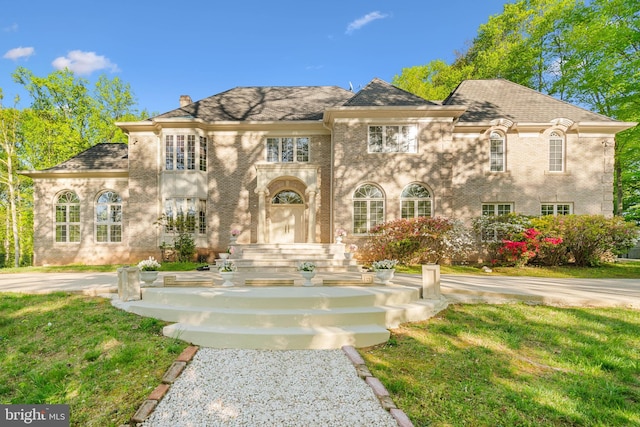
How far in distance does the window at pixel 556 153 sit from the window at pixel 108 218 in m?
21.7

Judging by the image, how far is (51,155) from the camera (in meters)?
21.5

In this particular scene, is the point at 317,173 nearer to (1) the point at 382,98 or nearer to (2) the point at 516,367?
(1) the point at 382,98

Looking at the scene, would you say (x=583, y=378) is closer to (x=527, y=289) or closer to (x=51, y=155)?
(x=527, y=289)

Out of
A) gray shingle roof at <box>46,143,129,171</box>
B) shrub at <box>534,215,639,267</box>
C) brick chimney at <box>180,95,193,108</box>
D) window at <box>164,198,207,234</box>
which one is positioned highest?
brick chimney at <box>180,95,193,108</box>

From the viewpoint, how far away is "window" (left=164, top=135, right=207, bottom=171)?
1334 centimetres

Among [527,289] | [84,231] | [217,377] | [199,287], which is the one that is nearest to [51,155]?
[84,231]

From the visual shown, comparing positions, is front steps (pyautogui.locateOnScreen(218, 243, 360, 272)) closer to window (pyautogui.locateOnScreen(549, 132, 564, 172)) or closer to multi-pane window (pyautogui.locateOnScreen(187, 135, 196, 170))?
multi-pane window (pyautogui.locateOnScreen(187, 135, 196, 170))

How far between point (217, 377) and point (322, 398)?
4.90ft

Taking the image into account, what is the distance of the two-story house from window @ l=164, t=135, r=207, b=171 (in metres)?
0.05

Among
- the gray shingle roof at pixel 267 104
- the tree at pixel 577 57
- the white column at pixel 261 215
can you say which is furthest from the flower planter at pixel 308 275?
the tree at pixel 577 57

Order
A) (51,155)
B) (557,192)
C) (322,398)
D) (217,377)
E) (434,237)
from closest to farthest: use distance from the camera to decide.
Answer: (322,398)
(217,377)
(434,237)
(557,192)
(51,155)

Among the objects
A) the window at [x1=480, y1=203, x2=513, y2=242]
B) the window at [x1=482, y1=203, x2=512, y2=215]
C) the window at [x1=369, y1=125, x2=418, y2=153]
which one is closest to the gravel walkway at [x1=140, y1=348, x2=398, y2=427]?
the window at [x1=369, y1=125, x2=418, y2=153]

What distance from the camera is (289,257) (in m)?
11.1

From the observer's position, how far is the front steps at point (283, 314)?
15.7 ft
